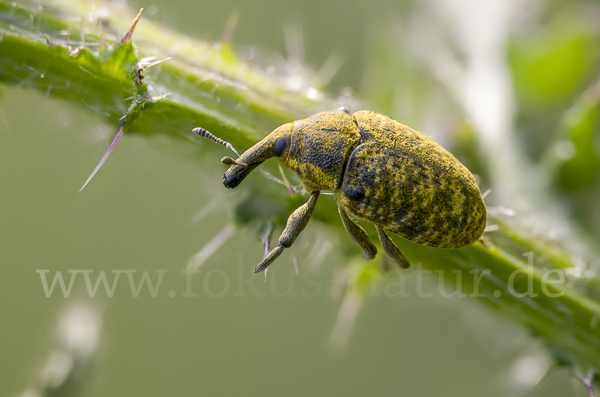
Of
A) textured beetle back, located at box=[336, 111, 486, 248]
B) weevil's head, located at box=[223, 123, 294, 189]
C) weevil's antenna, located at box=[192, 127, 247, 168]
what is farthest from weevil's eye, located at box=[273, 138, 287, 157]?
textured beetle back, located at box=[336, 111, 486, 248]

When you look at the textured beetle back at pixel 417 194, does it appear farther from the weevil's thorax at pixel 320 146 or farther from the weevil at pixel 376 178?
the weevil's thorax at pixel 320 146

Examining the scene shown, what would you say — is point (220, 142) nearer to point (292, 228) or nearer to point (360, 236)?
point (292, 228)

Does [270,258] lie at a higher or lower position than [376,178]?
lower

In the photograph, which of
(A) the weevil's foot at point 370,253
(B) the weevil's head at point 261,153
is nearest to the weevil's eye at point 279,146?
(B) the weevil's head at point 261,153

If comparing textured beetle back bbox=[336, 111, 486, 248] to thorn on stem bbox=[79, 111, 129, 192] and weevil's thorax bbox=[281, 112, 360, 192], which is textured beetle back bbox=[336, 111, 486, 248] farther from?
thorn on stem bbox=[79, 111, 129, 192]

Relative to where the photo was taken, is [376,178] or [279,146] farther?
[279,146]

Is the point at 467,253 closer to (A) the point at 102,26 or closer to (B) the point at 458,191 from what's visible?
(B) the point at 458,191

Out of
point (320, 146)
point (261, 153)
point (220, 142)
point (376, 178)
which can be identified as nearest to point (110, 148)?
point (220, 142)
